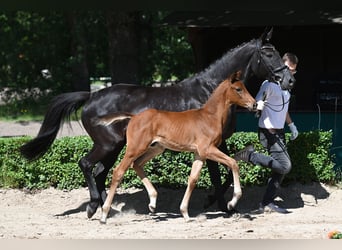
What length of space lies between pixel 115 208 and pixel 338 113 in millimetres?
3858

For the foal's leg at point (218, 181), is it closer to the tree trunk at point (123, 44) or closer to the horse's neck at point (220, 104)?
the horse's neck at point (220, 104)

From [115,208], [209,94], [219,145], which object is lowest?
[115,208]

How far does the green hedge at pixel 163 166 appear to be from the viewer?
9297 millimetres

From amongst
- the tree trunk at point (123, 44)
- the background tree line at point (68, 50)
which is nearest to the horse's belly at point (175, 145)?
the tree trunk at point (123, 44)

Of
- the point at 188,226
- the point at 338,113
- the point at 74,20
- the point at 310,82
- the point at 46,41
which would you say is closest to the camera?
the point at 188,226

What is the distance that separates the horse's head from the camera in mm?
7961

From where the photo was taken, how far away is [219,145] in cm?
810

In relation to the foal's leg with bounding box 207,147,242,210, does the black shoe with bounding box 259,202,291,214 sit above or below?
below

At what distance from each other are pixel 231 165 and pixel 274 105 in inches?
42.9

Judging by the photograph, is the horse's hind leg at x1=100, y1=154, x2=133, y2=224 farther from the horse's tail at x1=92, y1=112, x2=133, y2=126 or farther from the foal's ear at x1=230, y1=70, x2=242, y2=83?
the foal's ear at x1=230, y1=70, x2=242, y2=83

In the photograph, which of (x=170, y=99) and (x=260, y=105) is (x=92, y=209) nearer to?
(x=170, y=99)

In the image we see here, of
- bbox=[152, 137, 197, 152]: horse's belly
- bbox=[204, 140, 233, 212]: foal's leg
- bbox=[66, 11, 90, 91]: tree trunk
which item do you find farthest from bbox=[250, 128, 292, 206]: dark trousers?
bbox=[66, 11, 90, 91]: tree trunk

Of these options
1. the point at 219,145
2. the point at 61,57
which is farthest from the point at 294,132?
the point at 61,57

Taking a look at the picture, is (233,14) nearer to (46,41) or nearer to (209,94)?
(209,94)
